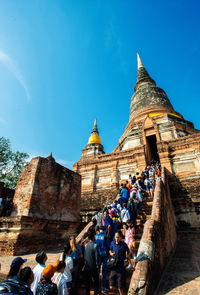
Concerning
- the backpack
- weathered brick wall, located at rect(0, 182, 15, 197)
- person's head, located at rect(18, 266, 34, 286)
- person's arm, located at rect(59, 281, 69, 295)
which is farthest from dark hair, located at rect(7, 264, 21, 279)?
weathered brick wall, located at rect(0, 182, 15, 197)

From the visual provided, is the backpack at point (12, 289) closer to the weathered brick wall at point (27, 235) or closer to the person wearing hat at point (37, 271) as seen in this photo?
the person wearing hat at point (37, 271)

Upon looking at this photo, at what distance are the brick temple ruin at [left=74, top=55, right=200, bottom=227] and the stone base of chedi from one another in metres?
3.78

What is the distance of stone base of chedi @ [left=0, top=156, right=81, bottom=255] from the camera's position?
6406mm

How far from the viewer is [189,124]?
2080 cm

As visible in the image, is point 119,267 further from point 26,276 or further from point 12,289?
point 12,289

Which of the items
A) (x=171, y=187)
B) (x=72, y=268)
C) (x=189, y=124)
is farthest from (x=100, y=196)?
(x=189, y=124)

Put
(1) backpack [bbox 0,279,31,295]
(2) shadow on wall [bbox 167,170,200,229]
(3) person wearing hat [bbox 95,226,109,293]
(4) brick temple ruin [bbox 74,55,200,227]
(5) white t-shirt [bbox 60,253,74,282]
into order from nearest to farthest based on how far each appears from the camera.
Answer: (1) backpack [bbox 0,279,31,295] → (5) white t-shirt [bbox 60,253,74,282] → (3) person wearing hat [bbox 95,226,109,293] → (2) shadow on wall [bbox 167,170,200,229] → (4) brick temple ruin [bbox 74,55,200,227]

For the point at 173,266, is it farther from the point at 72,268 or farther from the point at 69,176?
the point at 69,176

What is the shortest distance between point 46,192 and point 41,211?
2.71ft

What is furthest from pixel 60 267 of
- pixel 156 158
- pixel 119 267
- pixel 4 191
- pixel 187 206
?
pixel 156 158

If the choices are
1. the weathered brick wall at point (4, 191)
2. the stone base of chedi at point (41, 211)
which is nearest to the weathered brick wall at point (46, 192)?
the stone base of chedi at point (41, 211)

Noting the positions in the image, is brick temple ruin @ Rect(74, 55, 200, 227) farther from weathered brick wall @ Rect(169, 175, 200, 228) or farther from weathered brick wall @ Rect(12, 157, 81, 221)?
weathered brick wall @ Rect(12, 157, 81, 221)

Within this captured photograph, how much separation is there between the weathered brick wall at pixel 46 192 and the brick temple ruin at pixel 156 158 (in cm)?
361

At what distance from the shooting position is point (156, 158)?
1980cm
